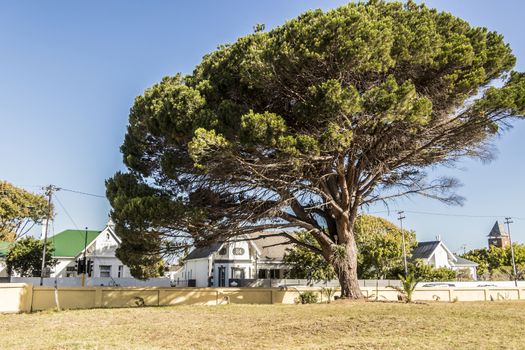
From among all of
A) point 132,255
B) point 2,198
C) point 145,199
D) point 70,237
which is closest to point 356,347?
point 145,199

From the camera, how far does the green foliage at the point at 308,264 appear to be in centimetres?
3194

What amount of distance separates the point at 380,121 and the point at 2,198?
40030mm

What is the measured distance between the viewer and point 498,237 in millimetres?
75750

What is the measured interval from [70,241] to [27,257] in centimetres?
613

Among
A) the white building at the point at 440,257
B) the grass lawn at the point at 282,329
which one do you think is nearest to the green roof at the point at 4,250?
the grass lawn at the point at 282,329

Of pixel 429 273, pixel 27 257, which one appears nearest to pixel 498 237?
pixel 429 273

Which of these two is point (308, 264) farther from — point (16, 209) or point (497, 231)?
point (497, 231)

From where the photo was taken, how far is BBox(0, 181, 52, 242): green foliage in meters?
44.0

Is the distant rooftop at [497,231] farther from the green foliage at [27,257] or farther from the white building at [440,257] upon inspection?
the green foliage at [27,257]

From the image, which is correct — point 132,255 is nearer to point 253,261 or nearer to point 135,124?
point 135,124

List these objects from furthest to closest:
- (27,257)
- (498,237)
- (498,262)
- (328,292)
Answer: (498,237) → (498,262) → (27,257) → (328,292)

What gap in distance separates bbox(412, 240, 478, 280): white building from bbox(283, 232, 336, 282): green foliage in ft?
59.8

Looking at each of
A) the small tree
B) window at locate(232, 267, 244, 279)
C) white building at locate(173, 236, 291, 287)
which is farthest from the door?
the small tree

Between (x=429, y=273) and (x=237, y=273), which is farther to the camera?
(x=429, y=273)
